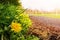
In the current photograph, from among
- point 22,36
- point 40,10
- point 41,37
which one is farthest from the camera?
point 40,10

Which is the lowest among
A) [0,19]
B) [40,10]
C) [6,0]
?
[40,10]

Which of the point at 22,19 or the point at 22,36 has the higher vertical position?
the point at 22,19

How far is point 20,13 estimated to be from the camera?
15.1 feet

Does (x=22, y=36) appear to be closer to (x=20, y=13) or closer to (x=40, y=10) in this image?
(x=20, y=13)

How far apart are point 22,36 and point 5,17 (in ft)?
1.69

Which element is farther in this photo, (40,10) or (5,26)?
(40,10)

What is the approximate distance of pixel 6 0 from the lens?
4.64 meters

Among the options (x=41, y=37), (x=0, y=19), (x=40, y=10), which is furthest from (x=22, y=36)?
(x=40, y=10)

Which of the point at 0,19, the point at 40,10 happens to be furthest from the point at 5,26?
the point at 40,10

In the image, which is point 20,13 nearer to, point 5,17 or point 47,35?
point 5,17

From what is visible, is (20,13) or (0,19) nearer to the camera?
(0,19)

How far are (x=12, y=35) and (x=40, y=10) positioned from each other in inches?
305

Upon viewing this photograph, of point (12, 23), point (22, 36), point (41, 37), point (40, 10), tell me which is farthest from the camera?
point (40, 10)

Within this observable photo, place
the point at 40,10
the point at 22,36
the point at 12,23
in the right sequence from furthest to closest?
the point at 40,10
the point at 22,36
the point at 12,23
